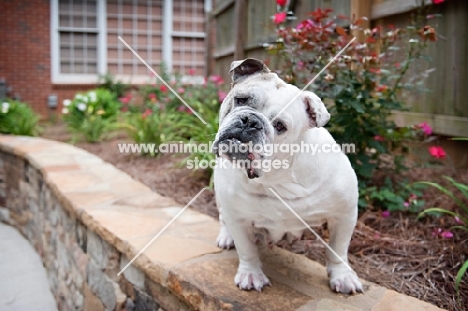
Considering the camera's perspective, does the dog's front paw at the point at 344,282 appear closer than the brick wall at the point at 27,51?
Yes

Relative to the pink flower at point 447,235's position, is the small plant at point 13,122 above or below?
above

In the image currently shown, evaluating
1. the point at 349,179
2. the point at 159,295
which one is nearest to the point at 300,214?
the point at 349,179

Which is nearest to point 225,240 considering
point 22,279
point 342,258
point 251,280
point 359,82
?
point 251,280

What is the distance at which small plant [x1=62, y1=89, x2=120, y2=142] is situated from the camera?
19.5ft

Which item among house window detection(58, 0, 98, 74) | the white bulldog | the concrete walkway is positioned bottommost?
the concrete walkway

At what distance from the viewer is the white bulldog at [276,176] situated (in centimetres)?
132

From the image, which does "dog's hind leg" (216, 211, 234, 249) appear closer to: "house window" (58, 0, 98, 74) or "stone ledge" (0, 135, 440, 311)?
"stone ledge" (0, 135, 440, 311)

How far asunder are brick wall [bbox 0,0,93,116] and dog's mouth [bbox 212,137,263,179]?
8.89 m

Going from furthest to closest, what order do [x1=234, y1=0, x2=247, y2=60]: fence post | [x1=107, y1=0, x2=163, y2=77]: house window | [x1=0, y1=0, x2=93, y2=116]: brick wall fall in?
1. [x1=107, y1=0, x2=163, y2=77]: house window
2. [x1=0, y1=0, x2=93, y2=116]: brick wall
3. [x1=234, y1=0, x2=247, y2=60]: fence post

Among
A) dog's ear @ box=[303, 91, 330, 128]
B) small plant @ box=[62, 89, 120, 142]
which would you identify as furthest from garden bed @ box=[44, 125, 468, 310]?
small plant @ box=[62, 89, 120, 142]

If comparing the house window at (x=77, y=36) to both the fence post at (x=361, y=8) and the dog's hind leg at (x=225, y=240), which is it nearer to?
the fence post at (x=361, y=8)

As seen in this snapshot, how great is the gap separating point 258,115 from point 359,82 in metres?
1.54

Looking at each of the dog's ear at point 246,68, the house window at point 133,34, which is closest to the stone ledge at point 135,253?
the dog's ear at point 246,68

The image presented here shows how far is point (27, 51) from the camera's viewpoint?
902 centimetres
